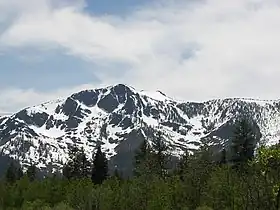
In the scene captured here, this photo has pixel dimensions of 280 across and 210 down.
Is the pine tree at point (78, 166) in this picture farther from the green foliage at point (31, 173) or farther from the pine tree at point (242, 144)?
the pine tree at point (242, 144)

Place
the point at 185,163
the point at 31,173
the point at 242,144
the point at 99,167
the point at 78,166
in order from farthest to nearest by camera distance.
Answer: the point at 31,173
the point at 78,166
the point at 99,167
the point at 242,144
the point at 185,163

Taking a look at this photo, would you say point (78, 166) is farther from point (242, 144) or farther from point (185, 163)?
point (185, 163)

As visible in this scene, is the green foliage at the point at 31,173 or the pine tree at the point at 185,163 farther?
the green foliage at the point at 31,173

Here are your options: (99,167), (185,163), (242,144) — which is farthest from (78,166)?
(185,163)

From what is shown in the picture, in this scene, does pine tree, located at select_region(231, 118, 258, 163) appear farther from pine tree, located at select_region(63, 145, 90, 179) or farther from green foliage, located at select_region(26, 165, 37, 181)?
green foliage, located at select_region(26, 165, 37, 181)

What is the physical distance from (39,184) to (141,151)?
20462mm

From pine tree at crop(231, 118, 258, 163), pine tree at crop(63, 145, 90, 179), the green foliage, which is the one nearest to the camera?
pine tree at crop(231, 118, 258, 163)

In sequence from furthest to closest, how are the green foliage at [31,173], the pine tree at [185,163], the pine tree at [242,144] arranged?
the green foliage at [31,173] < the pine tree at [242,144] < the pine tree at [185,163]

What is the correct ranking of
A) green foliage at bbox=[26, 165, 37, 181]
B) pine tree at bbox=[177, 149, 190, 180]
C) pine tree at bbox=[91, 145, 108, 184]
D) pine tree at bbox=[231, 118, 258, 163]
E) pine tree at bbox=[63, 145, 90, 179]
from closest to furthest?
pine tree at bbox=[177, 149, 190, 180], pine tree at bbox=[231, 118, 258, 163], pine tree at bbox=[91, 145, 108, 184], pine tree at bbox=[63, 145, 90, 179], green foliage at bbox=[26, 165, 37, 181]

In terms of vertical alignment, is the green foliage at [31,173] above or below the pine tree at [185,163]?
above

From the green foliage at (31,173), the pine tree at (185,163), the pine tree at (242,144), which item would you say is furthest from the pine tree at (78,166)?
the pine tree at (185,163)

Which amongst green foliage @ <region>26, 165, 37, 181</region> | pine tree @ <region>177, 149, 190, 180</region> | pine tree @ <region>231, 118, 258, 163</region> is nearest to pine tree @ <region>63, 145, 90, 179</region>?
green foliage @ <region>26, 165, 37, 181</region>

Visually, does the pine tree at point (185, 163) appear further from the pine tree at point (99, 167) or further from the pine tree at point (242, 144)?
the pine tree at point (99, 167)

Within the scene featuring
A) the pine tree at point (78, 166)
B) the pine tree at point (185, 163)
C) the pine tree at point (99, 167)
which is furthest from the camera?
the pine tree at point (78, 166)
